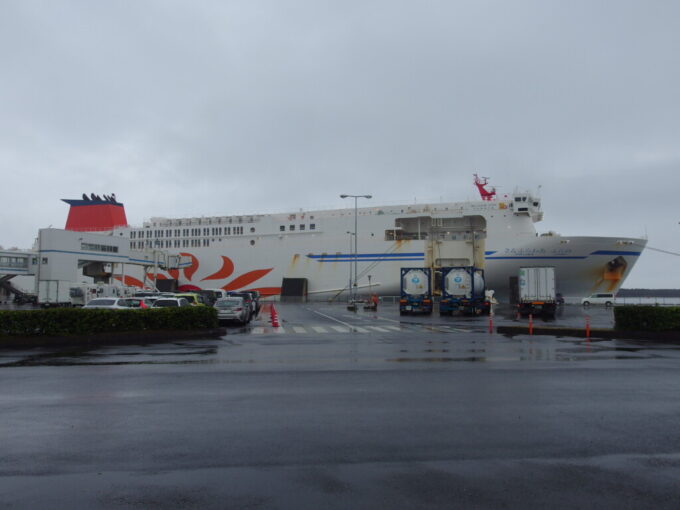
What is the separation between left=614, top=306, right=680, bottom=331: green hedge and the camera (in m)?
18.0

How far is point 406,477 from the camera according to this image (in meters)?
4.71

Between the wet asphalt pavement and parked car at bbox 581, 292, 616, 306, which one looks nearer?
the wet asphalt pavement

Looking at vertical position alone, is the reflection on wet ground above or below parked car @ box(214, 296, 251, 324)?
below

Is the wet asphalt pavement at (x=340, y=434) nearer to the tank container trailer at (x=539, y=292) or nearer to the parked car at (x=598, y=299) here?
the tank container trailer at (x=539, y=292)

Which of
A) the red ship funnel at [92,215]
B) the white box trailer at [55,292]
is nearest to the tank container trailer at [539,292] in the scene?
the white box trailer at [55,292]

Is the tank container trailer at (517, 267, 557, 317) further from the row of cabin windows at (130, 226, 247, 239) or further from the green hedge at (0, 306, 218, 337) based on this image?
the row of cabin windows at (130, 226, 247, 239)

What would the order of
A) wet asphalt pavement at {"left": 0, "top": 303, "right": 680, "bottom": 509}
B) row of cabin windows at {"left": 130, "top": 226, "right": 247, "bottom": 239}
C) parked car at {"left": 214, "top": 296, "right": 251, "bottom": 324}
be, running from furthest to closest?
row of cabin windows at {"left": 130, "top": 226, "right": 247, "bottom": 239} < parked car at {"left": 214, "top": 296, "right": 251, "bottom": 324} < wet asphalt pavement at {"left": 0, "top": 303, "right": 680, "bottom": 509}

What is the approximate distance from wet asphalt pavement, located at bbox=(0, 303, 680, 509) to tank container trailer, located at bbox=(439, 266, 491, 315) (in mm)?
23389

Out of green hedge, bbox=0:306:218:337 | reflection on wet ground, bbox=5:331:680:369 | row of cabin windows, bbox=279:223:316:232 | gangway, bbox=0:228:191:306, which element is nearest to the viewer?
reflection on wet ground, bbox=5:331:680:369

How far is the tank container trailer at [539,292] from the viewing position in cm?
3219

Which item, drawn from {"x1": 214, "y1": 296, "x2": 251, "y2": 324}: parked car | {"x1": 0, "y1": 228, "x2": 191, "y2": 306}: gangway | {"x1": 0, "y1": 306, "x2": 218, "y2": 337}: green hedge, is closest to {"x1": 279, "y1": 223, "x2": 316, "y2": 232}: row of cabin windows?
{"x1": 0, "y1": 228, "x2": 191, "y2": 306}: gangway

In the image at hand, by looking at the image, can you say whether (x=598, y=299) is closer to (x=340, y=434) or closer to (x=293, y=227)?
(x=293, y=227)

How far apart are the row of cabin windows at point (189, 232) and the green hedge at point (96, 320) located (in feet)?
147

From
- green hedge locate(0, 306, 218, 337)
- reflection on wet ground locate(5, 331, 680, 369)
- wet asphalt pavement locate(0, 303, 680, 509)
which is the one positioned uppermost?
green hedge locate(0, 306, 218, 337)
